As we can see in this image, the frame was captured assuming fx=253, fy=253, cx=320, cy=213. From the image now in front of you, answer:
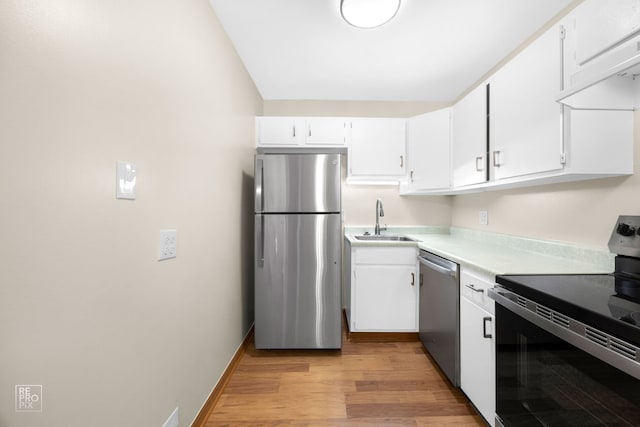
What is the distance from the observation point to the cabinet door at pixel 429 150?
226 cm

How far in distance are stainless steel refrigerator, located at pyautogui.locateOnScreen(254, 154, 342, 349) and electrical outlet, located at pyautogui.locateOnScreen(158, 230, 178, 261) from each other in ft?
2.94

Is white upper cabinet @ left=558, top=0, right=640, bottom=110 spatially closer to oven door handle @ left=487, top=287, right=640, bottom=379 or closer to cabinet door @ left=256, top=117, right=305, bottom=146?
oven door handle @ left=487, top=287, right=640, bottom=379

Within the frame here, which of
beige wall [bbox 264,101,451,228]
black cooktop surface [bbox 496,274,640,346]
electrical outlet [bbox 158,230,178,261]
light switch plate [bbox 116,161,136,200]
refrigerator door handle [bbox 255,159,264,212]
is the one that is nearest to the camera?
black cooktop surface [bbox 496,274,640,346]

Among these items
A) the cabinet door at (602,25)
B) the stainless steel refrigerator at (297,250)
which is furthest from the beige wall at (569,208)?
the stainless steel refrigerator at (297,250)

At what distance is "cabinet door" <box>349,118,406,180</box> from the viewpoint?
8.47 ft

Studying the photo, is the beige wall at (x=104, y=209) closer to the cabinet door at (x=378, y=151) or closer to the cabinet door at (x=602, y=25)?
the cabinet door at (x=378, y=151)

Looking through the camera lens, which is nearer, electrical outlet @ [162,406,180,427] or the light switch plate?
Answer: the light switch plate

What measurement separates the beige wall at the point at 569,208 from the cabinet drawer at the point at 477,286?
65 cm

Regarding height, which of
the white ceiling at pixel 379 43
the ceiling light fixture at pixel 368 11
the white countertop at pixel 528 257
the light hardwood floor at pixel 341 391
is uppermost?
the white ceiling at pixel 379 43

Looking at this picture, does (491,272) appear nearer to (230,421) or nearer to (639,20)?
(639,20)

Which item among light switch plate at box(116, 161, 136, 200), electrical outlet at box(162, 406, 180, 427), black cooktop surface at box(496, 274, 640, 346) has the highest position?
light switch plate at box(116, 161, 136, 200)

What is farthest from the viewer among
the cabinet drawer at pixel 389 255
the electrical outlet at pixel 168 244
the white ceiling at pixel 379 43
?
the cabinet drawer at pixel 389 255

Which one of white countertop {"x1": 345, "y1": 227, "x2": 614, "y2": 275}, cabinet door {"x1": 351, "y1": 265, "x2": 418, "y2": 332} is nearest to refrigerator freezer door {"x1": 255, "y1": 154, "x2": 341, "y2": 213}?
white countertop {"x1": 345, "y1": 227, "x2": 614, "y2": 275}

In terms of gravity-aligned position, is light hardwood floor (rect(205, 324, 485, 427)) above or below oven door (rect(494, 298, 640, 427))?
below
